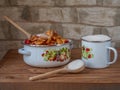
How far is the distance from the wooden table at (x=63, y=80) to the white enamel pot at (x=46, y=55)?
26 mm

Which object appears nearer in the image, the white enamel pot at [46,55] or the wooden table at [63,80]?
the wooden table at [63,80]

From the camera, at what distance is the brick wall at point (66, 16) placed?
4.57 feet

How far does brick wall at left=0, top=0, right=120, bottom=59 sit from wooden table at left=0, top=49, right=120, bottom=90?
51cm

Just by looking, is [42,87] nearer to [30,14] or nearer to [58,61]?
[58,61]

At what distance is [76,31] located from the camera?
143 cm

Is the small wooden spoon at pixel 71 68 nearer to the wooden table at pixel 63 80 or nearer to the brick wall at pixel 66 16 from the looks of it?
the wooden table at pixel 63 80

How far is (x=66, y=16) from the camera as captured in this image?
1405mm

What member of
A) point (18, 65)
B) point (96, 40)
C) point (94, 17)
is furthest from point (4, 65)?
A: point (94, 17)

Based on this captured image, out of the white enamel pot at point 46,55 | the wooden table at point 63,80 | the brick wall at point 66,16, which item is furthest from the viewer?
the brick wall at point 66,16

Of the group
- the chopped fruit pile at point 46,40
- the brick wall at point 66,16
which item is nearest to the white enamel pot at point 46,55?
the chopped fruit pile at point 46,40

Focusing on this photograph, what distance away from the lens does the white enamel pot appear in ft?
3.02

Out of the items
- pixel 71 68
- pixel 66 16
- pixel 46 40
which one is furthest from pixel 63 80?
pixel 66 16

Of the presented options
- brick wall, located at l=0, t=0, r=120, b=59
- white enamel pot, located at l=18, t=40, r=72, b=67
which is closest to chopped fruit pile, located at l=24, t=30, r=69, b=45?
Result: white enamel pot, located at l=18, t=40, r=72, b=67

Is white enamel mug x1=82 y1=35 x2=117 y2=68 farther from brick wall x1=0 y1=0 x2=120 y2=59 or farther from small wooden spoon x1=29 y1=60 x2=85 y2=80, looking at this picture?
brick wall x1=0 y1=0 x2=120 y2=59
